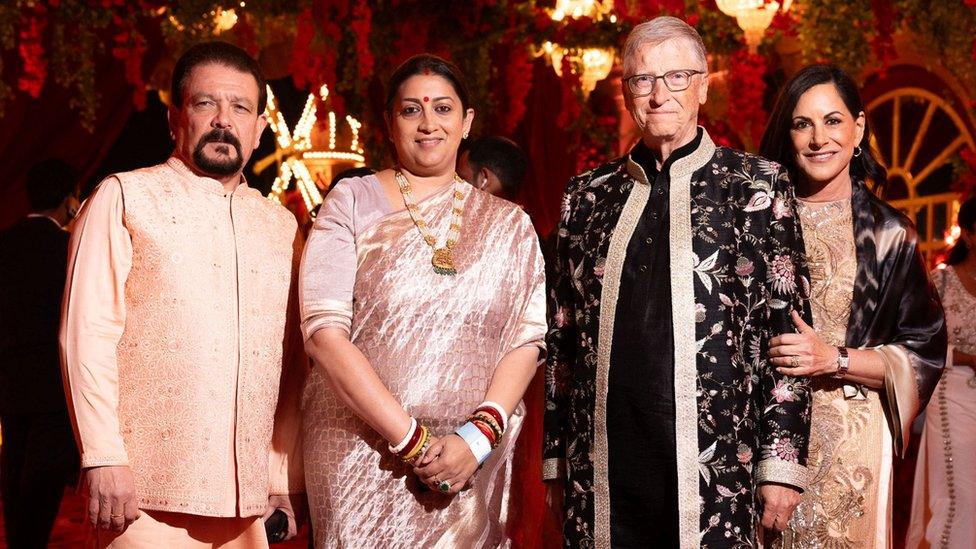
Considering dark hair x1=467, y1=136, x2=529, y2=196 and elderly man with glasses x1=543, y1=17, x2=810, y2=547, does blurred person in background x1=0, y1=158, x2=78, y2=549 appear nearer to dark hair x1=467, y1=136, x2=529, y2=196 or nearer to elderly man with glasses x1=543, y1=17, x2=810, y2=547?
dark hair x1=467, y1=136, x2=529, y2=196

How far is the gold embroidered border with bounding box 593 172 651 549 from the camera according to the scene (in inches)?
95.1

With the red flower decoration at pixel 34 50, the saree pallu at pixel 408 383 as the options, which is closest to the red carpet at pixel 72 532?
the red flower decoration at pixel 34 50

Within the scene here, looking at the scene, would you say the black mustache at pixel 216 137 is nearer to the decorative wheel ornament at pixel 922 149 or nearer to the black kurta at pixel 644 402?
the black kurta at pixel 644 402

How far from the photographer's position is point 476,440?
2506mm

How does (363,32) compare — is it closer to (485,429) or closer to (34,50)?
(34,50)

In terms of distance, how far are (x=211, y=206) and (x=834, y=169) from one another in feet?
4.79

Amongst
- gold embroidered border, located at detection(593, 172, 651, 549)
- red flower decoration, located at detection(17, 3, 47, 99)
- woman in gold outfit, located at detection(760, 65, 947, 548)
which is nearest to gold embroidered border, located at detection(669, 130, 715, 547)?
gold embroidered border, located at detection(593, 172, 651, 549)

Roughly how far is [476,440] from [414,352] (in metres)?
0.24

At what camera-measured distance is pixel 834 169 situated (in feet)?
9.05

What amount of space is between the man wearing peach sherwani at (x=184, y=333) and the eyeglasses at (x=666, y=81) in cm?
90

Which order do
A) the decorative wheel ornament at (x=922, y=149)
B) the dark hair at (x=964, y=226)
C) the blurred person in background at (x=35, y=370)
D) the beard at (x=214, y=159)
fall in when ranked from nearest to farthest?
the beard at (x=214, y=159), the blurred person in background at (x=35, y=370), the dark hair at (x=964, y=226), the decorative wheel ornament at (x=922, y=149)

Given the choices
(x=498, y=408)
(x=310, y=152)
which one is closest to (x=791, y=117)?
(x=498, y=408)

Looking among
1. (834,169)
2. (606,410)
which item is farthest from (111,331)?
(834,169)

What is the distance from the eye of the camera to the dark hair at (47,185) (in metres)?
4.79
